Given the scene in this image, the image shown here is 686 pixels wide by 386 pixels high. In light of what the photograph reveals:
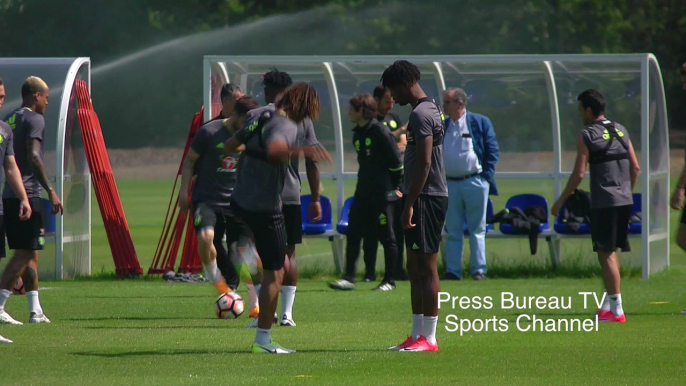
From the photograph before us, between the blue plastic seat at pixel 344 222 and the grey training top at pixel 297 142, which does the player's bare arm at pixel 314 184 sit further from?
the blue plastic seat at pixel 344 222

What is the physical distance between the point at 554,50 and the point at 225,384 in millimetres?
41746

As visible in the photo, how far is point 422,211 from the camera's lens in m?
8.88

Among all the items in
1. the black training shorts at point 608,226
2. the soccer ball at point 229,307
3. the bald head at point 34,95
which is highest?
the bald head at point 34,95

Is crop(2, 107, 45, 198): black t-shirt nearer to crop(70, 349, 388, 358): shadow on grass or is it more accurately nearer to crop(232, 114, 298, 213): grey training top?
crop(70, 349, 388, 358): shadow on grass

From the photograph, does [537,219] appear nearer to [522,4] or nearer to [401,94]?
[401,94]

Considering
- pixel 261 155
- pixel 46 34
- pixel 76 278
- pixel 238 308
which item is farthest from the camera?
pixel 46 34

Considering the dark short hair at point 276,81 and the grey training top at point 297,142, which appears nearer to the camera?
the grey training top at point 297,142

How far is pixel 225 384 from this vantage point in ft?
24.7

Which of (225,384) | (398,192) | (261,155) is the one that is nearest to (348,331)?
(261,155)

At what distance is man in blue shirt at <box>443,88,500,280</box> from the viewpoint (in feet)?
49.6

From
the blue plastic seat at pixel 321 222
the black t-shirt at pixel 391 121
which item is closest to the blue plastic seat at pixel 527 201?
the blue plastic seat at pixel 321 222

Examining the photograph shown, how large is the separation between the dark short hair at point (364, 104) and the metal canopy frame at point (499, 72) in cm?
126

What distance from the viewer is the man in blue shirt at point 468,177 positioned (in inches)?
595

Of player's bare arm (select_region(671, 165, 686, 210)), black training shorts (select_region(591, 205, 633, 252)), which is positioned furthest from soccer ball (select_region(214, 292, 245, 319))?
player's bare arm (select_region(671, 165, 686, 210))
